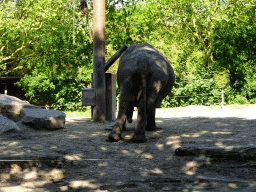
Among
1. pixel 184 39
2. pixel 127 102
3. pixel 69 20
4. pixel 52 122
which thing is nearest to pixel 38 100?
pixel 69 20

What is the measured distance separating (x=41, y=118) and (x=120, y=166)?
328 cm

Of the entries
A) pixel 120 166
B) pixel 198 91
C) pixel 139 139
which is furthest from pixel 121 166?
pixel 198 91

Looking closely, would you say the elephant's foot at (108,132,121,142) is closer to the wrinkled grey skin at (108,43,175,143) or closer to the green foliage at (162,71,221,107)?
the wrinkled grey skin at (108,43,175,143)

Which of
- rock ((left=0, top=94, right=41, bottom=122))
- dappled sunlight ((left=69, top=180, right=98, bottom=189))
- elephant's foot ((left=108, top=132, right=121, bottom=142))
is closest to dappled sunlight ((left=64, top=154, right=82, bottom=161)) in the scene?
dappled sunlight ((left=69, top=180, right=98, bottom=189))

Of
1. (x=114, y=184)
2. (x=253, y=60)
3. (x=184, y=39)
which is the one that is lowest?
(x=114, y=184)

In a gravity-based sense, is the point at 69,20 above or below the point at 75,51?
above

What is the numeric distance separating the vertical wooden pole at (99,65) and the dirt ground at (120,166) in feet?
12.1

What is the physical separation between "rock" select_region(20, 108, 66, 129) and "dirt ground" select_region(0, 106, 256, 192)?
1.06 meters

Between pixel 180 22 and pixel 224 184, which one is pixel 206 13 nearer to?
pixel 180 22

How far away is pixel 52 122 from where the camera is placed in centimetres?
734

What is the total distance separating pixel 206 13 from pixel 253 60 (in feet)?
14.7

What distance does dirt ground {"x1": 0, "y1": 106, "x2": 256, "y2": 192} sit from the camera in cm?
370

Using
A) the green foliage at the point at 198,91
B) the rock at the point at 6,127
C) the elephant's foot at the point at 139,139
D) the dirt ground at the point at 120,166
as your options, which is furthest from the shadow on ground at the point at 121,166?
the green foliage at the point at 198,91

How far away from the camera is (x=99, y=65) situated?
32.3 ft
